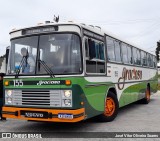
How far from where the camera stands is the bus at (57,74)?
780 cm

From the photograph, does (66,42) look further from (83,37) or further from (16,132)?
(16,132)

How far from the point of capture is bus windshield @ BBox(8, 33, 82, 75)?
8008 mm

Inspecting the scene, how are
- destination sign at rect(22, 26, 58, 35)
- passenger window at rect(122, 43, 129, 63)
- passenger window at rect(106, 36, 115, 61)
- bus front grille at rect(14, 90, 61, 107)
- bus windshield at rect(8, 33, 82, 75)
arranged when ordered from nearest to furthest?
bus front grille at rect(14, 90, 61, 107), bus windshield at rect(8, 33, 82, 75), destination sign at rect(22, 26, 58, 35), passenger window at rect(106, 36, 115, 61), passenger window at rect(122, 43, 129, 63)

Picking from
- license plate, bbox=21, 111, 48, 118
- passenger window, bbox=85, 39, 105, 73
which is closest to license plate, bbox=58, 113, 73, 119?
license plate, bbox=21, 111, 48, 118

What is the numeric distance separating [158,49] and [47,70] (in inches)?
3784

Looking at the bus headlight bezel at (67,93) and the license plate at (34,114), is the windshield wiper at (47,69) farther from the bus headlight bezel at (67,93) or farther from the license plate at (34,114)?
the license plate at (34,114)

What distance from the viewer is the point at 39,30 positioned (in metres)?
8.59

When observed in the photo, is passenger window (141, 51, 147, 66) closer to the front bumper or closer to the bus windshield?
the bus windshield

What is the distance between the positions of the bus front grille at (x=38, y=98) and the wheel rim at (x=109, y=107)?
2.60 meters

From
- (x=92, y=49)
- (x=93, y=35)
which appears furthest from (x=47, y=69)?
(x=93, y=35)

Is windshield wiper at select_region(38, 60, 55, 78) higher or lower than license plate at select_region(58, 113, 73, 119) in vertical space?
higher

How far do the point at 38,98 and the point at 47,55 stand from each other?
3.73 ft

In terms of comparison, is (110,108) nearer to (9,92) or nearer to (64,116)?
(64,116)

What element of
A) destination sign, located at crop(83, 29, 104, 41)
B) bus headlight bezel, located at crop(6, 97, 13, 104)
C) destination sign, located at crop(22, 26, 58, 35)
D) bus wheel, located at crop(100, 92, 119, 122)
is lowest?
bus wheel, located at crop(100, 92, 119, 122)
